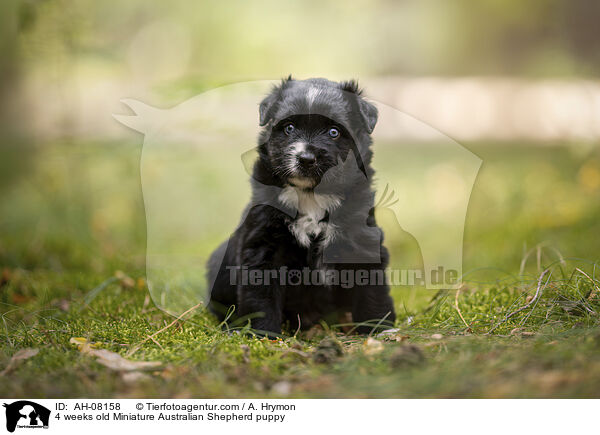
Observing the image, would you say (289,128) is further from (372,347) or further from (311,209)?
(372,347)

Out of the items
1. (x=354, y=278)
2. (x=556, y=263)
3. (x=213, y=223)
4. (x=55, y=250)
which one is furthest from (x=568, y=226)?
(x=55, y=250)

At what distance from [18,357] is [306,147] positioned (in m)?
1.86

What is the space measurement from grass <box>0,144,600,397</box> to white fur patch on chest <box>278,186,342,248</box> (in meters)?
0.63

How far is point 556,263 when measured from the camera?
3590 millimetres

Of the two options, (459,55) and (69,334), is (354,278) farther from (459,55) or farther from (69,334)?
(459,55)

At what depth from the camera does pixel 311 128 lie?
3.16 meters

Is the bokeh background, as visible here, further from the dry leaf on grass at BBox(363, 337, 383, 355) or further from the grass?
the dry leaf on grass at BBox(363, 337, 383, 355)

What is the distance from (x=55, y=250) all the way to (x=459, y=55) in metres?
6.43

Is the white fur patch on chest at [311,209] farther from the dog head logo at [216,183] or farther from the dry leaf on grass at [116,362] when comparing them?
the dry leaf on grass at [116,362]

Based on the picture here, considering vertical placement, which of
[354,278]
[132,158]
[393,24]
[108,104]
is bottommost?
[354,278]

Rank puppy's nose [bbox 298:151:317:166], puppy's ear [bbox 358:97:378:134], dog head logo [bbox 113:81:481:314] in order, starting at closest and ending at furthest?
puppy's nose [bbox 298:151:317:166] → puppy's ear [bbox 358:97:378:134] → dog head logo [bbox 113:81:481:314]

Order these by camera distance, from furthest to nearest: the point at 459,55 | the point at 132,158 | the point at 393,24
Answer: the point at 459,55, the point at 393,24, the point at 132,158

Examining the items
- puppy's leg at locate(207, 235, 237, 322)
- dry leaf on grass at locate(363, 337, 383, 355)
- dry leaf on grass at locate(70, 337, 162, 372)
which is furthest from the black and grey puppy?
dry leaf on grass at locate(70, 337, 162, 372)

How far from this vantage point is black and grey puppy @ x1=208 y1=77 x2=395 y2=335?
3158 mm
